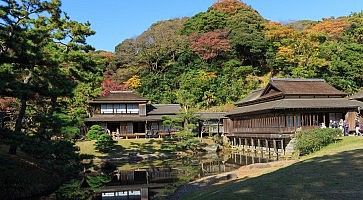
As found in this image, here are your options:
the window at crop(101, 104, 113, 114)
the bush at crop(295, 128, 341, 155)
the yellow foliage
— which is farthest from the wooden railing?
the yellow foliage

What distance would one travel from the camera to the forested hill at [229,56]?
58.3 m

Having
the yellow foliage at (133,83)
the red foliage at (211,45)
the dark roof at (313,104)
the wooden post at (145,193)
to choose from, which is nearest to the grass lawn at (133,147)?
the dark roof at (313,104)

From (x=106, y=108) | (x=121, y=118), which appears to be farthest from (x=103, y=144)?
(x=106, y=108)

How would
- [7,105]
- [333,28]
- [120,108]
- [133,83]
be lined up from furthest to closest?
[333,28] → [133,83] → [120,108] → [7,105]

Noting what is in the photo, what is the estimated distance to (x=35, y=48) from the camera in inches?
592

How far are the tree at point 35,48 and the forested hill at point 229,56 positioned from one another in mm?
33293

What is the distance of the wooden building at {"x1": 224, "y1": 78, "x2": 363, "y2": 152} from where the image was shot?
33938 millimetres

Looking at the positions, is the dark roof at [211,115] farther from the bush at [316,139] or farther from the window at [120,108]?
the bush at [316,139]

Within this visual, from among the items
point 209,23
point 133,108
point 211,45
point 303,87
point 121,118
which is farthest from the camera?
point 209,23

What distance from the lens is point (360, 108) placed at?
35.8 meters

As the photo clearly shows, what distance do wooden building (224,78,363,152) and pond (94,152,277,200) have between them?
217 centimetres

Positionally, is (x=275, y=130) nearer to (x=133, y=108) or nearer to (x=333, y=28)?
(x=133, y=108)

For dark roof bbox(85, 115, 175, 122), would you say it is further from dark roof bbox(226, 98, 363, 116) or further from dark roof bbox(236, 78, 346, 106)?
dark roof bbox(226, 98, 363, 116)

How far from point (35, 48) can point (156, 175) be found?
1548 centimetres
